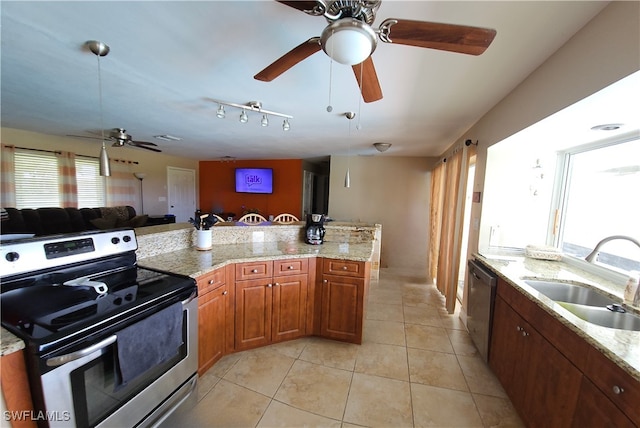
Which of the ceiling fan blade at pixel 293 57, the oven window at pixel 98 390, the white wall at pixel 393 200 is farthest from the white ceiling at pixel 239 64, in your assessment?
the white wall at pixel 393 200

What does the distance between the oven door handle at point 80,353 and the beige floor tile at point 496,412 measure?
2.14 metres

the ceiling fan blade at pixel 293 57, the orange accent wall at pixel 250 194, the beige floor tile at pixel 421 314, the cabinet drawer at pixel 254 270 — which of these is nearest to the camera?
the ceiling fan blade at pixel 293 57

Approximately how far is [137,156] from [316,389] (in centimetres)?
630

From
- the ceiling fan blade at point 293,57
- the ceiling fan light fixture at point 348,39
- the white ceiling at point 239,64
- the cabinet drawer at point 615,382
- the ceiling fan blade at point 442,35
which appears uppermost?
the white ceiling at point 239,64

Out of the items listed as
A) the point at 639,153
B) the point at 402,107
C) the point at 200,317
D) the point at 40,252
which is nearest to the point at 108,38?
the point at 40,252

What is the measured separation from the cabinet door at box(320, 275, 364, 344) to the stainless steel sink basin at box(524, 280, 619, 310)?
1.28 meters

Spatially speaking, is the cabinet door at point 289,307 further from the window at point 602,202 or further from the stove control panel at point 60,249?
the window at point 602,202

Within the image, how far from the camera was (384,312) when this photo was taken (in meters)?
2.90

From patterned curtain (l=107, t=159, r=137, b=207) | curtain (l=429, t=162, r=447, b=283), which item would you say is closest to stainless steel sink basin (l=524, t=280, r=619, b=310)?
curtain (l=429, t=162, r=447, b=283)

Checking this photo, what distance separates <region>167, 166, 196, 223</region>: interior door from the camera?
6365mm

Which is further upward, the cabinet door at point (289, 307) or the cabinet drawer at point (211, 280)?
the cabinet drawer at point (211, 280)

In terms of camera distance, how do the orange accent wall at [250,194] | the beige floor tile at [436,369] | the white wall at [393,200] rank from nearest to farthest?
the beige floor tile at [436,369], the white wall at [393,200], the orange accent wall at [250,194]

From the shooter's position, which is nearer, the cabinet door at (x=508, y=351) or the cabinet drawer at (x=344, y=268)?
the cabinet door at (x=508, y=351)

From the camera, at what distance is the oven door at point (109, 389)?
92cm
